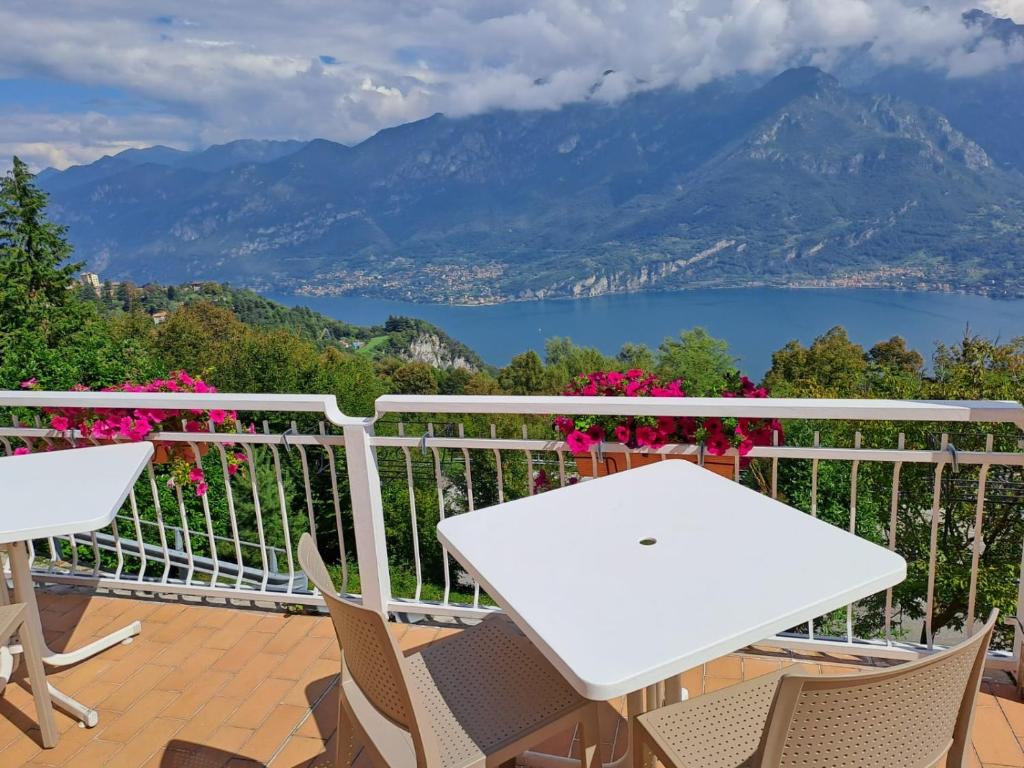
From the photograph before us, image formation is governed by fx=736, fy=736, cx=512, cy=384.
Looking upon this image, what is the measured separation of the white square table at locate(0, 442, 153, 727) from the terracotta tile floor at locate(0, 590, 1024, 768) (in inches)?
4.5

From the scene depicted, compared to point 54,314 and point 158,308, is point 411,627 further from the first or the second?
point 158,308

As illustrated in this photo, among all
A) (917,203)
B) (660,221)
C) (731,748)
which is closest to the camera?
(731,748)

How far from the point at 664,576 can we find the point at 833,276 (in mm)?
147550

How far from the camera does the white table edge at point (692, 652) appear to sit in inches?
52.4

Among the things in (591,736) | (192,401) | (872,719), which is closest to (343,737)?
(591,736)

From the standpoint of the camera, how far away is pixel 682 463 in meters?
2.43

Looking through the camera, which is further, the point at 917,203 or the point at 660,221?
the point at 660,221

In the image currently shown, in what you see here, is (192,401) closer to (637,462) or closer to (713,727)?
(637,462)

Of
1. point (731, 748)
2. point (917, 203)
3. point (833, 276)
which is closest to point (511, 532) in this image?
point (731, 748)

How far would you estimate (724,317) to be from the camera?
118 meters

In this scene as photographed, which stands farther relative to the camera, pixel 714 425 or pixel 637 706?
pixel 714 425

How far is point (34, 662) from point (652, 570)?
7.01ft

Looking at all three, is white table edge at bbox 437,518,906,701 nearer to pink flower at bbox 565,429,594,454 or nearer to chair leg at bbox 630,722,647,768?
chair leg at bbox 630,722,647,768

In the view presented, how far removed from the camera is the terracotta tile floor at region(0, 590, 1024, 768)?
2525 mm
